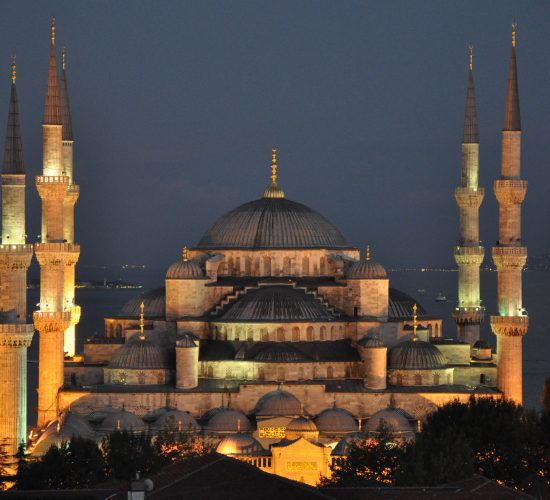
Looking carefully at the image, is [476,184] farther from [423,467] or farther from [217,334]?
[423,467]

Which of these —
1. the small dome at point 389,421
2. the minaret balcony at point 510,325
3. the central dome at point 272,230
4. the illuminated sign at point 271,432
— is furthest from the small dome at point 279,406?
the central dome at point 272,230

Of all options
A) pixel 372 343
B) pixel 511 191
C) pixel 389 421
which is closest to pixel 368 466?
pixel 389 421

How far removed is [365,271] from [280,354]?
5.67 m

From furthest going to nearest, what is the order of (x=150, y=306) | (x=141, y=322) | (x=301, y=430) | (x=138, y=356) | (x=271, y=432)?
(x=150, y=306) < (x=141, y=322) < (x=138, y=356) < (x=271, y=432) < (x=301, y=430)

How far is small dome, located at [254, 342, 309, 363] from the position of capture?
63406 mm

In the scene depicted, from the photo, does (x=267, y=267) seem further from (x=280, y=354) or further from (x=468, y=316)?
(x=468, y=316)

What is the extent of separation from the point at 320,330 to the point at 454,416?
38.7ft

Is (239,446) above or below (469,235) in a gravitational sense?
below

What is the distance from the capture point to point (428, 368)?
63438 mm

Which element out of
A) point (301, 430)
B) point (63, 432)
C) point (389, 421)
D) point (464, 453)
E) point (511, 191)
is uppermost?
point (511, 191)

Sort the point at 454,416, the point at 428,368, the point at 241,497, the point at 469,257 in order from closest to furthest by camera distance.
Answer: the point at 241,497
the point at 454,416
the point at 428,368
the point at 469,257

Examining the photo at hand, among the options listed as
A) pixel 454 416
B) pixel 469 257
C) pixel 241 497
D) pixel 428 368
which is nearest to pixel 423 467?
pixel 454 416

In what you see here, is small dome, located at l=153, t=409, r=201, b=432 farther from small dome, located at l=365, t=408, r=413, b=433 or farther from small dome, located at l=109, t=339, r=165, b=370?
small dome, located at l=365, t=408, r=413, b=433

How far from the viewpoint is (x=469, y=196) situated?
72.6 meters
